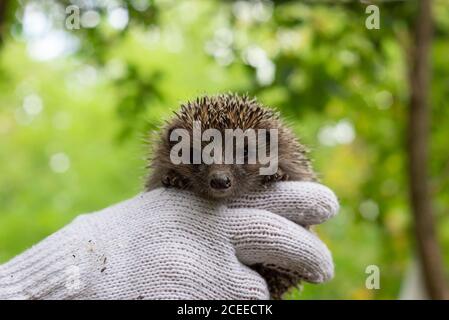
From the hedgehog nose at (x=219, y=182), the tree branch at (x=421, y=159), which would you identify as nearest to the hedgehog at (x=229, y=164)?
the hedgehog nose at (x=219, y=182)

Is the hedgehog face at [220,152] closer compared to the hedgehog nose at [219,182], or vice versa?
the hedgehog nose at [219,182]

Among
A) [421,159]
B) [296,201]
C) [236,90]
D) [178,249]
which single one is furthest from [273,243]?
[421,159]

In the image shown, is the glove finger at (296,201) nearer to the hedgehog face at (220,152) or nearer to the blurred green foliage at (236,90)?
the hedgehog face at (220,152)

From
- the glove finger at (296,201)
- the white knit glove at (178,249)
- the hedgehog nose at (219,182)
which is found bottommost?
the white knit glove at (178,249)

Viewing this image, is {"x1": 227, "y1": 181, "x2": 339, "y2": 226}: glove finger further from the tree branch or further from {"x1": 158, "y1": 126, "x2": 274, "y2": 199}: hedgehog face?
the tree branch

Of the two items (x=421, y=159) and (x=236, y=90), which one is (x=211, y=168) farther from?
(x=421, y=159)

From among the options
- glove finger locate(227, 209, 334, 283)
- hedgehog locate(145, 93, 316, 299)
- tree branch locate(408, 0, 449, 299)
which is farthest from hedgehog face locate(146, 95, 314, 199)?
tree branch locate(408, 0, 449, 299)
